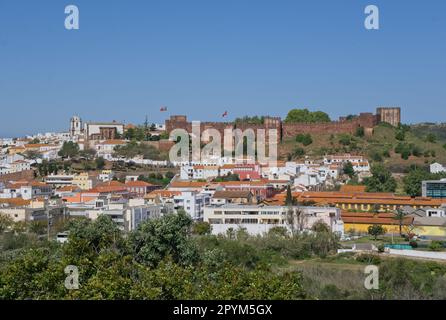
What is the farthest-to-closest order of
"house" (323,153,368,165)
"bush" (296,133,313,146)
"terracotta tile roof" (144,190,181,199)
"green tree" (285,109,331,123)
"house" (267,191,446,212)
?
1. "green tree" (285,109,331,123)
2. "bush" (296,133,313,146)
3. "house" (323,153,368,165)
4. "terracotta tile roof" (144,190,181,199)
5. "house" (267,191,446,212)

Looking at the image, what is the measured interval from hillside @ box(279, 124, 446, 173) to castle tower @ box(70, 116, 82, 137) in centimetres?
1606

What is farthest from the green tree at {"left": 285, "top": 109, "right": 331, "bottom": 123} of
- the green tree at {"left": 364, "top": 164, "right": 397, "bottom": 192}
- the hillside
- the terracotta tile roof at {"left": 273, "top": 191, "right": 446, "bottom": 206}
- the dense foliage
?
the dense foliage

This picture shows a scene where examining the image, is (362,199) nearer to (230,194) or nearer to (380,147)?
(230,194)

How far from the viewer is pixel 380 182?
25344mm

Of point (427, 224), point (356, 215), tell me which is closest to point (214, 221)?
point (356, 215)

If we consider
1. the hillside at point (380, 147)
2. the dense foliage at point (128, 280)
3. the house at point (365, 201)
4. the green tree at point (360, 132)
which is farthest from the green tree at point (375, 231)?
the green tree at point (360, 132)

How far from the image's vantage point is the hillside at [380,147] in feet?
102

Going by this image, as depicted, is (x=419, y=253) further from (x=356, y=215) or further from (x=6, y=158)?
(x=6, y=158)

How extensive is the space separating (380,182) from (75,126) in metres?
25.6

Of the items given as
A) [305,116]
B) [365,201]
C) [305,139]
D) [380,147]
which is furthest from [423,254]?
[305,116]

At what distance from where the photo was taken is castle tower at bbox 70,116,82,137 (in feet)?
150

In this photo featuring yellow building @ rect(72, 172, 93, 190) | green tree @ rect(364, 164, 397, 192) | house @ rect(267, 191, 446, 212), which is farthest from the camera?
yellow building @ rect(72, 172, 93, 190)

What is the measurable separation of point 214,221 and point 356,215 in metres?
3.72

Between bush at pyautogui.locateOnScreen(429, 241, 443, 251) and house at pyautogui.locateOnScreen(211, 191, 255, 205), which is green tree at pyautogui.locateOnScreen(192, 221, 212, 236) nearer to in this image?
house at pyautogui.locateOnScreen(211, 191, 255, 205)
